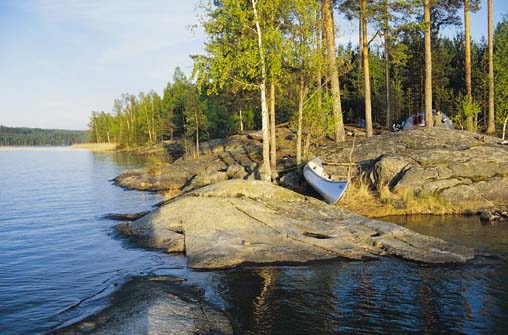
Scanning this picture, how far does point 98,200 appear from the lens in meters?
25.9

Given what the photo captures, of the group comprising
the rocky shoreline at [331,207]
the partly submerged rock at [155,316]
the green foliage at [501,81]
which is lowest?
the partly submerged rock at [155,316]

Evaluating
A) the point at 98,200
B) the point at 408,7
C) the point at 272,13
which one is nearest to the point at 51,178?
the point at 98,200

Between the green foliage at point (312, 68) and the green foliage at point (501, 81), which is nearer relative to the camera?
the green foliage at point (312, 68)

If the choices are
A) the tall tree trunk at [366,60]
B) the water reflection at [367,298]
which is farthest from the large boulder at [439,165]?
the water reflection at [367,298]

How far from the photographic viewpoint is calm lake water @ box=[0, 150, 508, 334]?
863 centimetres

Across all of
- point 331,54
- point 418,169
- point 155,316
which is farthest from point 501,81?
point 155,316

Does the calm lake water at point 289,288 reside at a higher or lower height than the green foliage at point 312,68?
lower

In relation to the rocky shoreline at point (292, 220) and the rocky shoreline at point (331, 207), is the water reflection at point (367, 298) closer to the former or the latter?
the rocky shoreline at point (292, 220)

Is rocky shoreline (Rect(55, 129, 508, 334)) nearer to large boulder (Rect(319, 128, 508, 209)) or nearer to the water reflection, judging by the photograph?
large boulder (Rect(319, 128, 508, 209))

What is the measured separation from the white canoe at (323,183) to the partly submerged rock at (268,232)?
1.88 meters

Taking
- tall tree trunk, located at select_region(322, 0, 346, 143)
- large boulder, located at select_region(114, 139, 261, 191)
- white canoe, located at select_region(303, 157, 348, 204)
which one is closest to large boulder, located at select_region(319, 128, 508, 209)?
white canoe, located at select_region(303, 157, 348, 204)

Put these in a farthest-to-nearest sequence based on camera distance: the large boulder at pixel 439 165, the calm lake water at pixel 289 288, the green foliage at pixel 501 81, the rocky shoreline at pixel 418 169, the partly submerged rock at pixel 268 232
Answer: the green foliage at pixel 501 81 → the large boulder at pixel 439 165 → the rocky shoreline at pixel 418 169 → the partly submerged rock at pixel 268 232 → the calm lake water at pixel 289 288

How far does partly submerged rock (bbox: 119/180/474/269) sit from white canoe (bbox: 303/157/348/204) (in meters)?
1.88

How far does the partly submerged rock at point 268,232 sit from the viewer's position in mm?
12406
